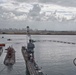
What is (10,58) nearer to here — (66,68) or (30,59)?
(30,59)

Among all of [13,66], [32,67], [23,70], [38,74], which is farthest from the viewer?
[13,66]

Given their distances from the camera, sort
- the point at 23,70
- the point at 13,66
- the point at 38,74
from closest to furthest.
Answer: the point at 38,74 < the point at 23,70 < the point at 13,66

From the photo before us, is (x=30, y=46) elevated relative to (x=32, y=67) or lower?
elevated

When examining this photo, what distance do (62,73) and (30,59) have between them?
11006 mm

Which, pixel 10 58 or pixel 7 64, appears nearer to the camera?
pixel 7 64

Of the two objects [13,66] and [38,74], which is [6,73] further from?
[38,74]

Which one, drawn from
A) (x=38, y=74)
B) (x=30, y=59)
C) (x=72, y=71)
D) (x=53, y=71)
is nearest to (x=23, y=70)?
(x=30, y=59)

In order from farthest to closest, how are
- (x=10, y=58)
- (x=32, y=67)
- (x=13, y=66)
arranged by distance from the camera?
(x=10, y=58) < (x=13, y=66) < (x=32, y=67)

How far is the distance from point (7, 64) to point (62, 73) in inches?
843

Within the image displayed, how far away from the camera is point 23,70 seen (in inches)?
2667

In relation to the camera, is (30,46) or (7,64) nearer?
(30,46)

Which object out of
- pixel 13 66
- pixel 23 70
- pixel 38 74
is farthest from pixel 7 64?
pixel 38 74

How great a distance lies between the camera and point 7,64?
2997 inches

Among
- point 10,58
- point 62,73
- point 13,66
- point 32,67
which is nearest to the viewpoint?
point 32,67
